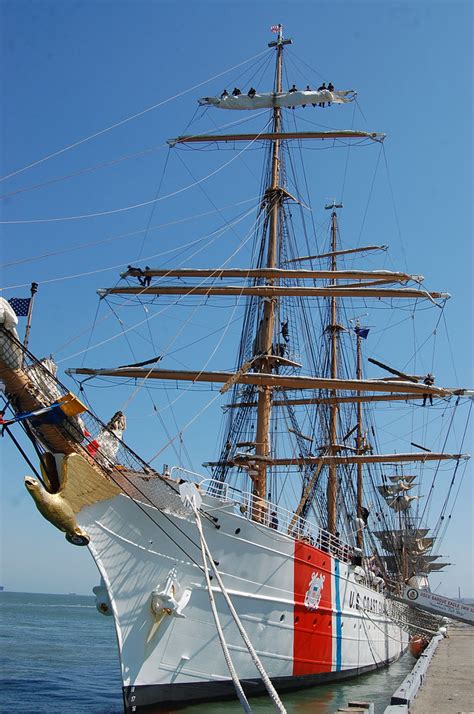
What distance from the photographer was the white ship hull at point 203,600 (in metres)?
13.9

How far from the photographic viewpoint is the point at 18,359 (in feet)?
39.9

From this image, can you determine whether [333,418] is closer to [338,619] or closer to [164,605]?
[338,619]

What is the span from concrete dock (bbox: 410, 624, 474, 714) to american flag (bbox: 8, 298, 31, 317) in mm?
9559

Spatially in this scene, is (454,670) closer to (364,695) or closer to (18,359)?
(364,695)

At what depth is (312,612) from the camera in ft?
59.2

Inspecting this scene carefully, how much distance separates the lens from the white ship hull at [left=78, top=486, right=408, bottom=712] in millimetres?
13898

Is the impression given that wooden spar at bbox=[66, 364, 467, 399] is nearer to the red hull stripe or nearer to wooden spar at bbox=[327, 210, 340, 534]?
the red hull stripe

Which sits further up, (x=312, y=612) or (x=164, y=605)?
(x=312, y=612)

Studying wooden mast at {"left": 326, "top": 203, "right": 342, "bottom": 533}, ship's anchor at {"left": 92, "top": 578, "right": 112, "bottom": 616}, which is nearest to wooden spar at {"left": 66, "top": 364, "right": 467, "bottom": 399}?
ship's anchor at {"left": 92, "top": 578, "right": 112, "bottom": 616}

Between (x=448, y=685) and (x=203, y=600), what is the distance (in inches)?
215

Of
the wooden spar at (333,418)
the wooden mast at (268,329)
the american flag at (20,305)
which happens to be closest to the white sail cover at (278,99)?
the wooden mast at (268,329)

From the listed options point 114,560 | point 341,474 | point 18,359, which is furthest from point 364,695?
point 341,474

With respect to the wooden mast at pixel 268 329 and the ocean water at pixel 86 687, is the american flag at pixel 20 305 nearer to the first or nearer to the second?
the wooden mast at pixel 268 329

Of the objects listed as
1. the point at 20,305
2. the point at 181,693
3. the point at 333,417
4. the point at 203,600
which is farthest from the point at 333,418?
the point at 20,305
